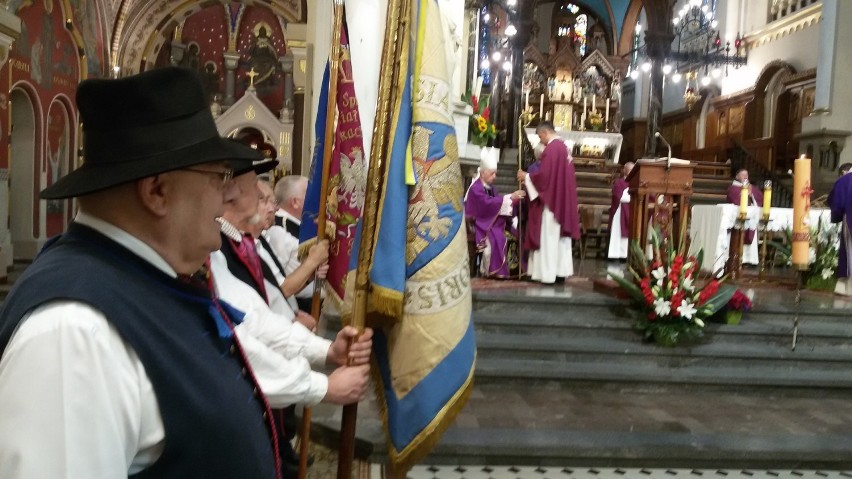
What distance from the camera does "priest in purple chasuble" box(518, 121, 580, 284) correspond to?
6.89 m

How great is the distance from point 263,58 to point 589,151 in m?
9.74

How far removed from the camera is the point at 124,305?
39.2 inches

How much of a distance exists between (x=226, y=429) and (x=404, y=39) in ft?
4.54

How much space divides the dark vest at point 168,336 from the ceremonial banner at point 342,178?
4.26 feet

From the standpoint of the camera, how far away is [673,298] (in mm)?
5102

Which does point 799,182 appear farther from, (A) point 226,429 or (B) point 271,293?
(A) point 226,429

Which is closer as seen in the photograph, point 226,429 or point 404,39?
point 226,429

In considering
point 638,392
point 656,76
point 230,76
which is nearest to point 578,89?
point 656,76

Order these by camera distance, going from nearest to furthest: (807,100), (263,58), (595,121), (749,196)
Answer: (749,196) < (807,100) < (263,58) < (595,121)

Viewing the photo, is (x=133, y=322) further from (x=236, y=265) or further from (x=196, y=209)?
(x=236, y=265)

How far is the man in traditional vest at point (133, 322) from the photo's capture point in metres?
0.91

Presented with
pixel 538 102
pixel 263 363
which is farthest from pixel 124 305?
pixel 538 102

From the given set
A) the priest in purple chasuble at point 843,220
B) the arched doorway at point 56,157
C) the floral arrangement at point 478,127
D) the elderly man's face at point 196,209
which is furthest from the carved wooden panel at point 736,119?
the elderly man's face at point 196,209

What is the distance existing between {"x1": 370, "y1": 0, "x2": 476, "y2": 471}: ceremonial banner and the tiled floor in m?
1.32
